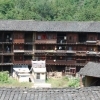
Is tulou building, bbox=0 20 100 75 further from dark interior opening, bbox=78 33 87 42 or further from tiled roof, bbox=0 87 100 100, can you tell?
tiled roof, bbox=0 87 100 100

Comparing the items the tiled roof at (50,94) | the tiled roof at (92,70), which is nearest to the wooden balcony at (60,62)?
the tiled roof at (92,70)

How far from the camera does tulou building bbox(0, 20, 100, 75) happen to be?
5228 centimetres

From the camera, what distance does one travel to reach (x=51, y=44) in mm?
52938

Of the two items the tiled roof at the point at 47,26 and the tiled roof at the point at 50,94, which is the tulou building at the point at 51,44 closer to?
the tiled roof at the point at 47,26

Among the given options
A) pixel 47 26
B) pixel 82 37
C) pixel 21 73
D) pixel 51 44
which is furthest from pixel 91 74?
pixel 47 26

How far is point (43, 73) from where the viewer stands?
49.8 meters

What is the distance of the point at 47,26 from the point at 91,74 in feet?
52.3

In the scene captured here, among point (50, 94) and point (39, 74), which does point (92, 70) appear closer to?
point (39, 74)

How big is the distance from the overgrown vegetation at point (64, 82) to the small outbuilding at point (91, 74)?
106 inches

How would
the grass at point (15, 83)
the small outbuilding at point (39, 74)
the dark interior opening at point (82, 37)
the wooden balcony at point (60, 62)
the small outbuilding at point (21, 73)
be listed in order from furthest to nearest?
the dark interior opening at point (82, 37), the wooden balcony at point (60, 62), the small outbuilding at point (39, 74), the small outbuilding at point (21, 73), the grass at point (15, 83)

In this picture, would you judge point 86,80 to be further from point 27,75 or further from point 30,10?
point 30,10

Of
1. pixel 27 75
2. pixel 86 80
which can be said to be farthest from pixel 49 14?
pixel 86 80

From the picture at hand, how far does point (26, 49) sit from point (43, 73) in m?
5.86

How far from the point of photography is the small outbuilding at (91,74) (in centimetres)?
3931
